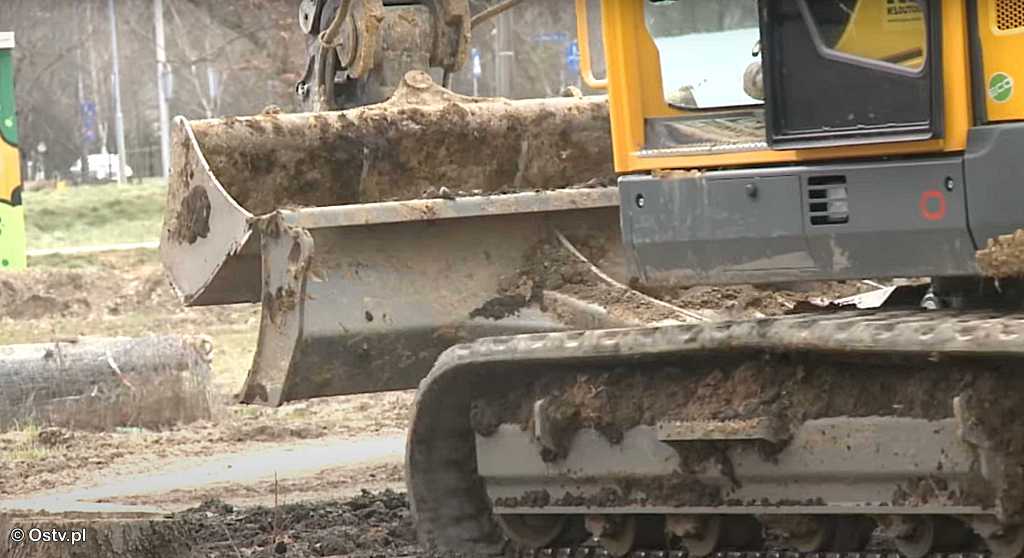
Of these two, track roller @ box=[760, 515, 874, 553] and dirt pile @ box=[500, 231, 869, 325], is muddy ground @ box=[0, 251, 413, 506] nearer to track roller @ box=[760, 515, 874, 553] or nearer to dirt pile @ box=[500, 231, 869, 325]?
dirt pile @ box=[500, 231, 869, 325]

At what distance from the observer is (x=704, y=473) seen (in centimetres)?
628

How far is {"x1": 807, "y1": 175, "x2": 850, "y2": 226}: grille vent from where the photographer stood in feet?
19.0

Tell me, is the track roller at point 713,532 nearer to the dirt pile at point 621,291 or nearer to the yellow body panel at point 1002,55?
the dirt pile at point 621,291

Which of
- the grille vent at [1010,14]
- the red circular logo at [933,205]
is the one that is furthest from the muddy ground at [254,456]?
the grille vent at [1010,14]

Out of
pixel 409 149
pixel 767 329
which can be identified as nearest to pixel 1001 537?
pixel 767 329

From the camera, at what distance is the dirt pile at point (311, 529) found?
7.49m

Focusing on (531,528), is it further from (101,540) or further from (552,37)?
(552,37)

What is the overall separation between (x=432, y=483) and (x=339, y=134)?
109 inches

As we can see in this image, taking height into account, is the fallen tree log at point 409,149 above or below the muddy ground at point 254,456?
above

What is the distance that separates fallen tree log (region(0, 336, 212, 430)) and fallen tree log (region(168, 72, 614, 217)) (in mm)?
2996

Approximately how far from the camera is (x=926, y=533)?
5.96 meters

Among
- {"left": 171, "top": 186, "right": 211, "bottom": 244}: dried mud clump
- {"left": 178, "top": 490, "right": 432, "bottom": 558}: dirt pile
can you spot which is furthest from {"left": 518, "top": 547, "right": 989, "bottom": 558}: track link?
{"left": 171, "top": 186, "right": 211, "bottom": 244}: dried mud clump

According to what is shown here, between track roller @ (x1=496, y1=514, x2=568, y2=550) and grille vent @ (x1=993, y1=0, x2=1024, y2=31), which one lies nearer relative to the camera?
grille vent @ (x1=993, y1=0, x2=1024, y2=31)

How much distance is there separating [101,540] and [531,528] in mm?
1465
